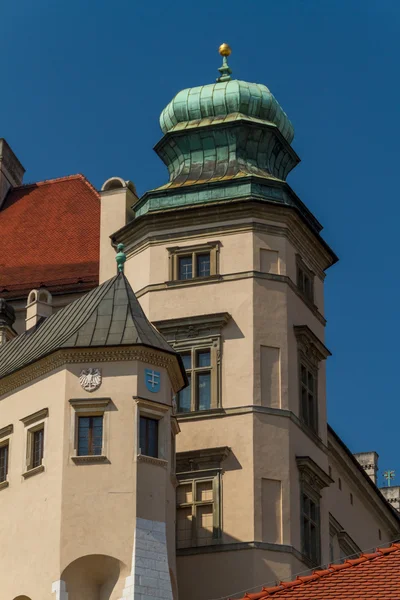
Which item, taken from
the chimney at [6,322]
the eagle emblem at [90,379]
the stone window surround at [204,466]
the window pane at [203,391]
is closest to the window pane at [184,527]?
the stone window surround at [204,466]

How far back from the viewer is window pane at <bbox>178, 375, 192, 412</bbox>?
155 feet

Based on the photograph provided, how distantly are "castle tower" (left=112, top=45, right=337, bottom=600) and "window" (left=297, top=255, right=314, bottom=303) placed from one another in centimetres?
7

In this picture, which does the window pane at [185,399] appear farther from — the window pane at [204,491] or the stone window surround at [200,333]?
the window pane at [204,491]

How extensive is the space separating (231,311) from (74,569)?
10811 millimetres

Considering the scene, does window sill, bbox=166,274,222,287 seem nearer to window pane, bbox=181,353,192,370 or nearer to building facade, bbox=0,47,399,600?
building facade, bbox=0,47,399,600

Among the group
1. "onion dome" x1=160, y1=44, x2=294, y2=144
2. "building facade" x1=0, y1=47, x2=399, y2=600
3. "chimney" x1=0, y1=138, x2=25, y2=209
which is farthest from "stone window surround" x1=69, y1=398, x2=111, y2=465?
"chimney" x1=0, y1=138, x2=25, y2=209

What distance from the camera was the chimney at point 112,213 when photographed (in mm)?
51906

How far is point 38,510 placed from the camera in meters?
40.5

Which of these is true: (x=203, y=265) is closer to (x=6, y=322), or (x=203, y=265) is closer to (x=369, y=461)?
(x=6, y=322)

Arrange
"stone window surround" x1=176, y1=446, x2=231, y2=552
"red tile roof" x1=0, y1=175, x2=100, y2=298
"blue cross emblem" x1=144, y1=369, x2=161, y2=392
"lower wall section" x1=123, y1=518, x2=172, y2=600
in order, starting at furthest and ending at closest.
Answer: "red tile roof" x1=0, y1=175, x2=100, y2=298 < "stone window surround" x1=176, y1=446, x2=231, y2=552 < "blue cross emblem" x1=144, y1=369, x2=161, y2=392 < "lower wall section" x1=123, y1=518, x2=172, y2=600

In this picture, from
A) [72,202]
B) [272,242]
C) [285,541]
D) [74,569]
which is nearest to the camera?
[74,569]

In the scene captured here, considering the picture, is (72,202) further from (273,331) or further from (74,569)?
(74,569)

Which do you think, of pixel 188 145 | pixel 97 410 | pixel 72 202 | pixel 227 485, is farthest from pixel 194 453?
pixel 72 202

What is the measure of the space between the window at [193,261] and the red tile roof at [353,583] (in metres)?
17.9
